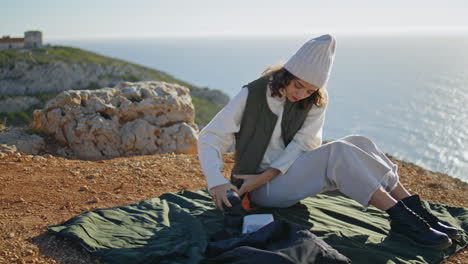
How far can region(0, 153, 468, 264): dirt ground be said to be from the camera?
3.12 metres

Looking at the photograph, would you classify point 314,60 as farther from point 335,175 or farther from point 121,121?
point 121,121

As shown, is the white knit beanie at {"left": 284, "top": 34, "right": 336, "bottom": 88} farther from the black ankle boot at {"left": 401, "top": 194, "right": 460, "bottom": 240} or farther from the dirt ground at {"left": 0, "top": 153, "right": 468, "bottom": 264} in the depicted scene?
the dirt ground at {"left": 0, "top": 153, "right": 468, "bottom": 264}

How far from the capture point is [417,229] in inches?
123

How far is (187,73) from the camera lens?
129m

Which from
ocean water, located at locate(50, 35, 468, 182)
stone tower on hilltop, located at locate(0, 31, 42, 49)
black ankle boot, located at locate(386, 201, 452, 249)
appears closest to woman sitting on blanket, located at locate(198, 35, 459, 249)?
black ankle boot, located at locate(386, 201, 452, 249)

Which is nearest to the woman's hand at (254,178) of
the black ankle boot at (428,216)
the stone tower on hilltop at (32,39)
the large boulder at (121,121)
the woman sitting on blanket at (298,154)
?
the woman sitting on blanket at (298,154)

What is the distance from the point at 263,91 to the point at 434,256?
68.6 inches

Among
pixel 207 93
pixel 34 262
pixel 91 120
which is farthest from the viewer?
pixel 207 93

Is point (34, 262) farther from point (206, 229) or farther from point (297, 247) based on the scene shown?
point (297, 247)

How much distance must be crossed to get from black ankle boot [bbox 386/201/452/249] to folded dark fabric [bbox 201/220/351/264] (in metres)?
0.73

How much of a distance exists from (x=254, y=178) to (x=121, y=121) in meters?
4.62

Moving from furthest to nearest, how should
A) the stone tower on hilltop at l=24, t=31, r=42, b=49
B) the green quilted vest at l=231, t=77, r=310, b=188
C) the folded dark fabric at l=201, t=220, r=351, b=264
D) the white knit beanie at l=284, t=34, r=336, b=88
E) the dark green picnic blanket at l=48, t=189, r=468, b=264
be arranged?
1. the stone tower on hilltop at l=24, t=31, r=42, b=49
2. the green quilted vest at l=231, t=77, r=310, b=188
3. the white knit beanie at l=284, t=34, r=336, b=88
4. the dark green picnic blanket at l=48, t=189, r=468, b=264
5. the folded dark fabric at l=201, t=220, r=351, b=264

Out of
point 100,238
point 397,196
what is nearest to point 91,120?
point 100,238

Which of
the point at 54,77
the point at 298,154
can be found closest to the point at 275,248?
the point at 298,154
